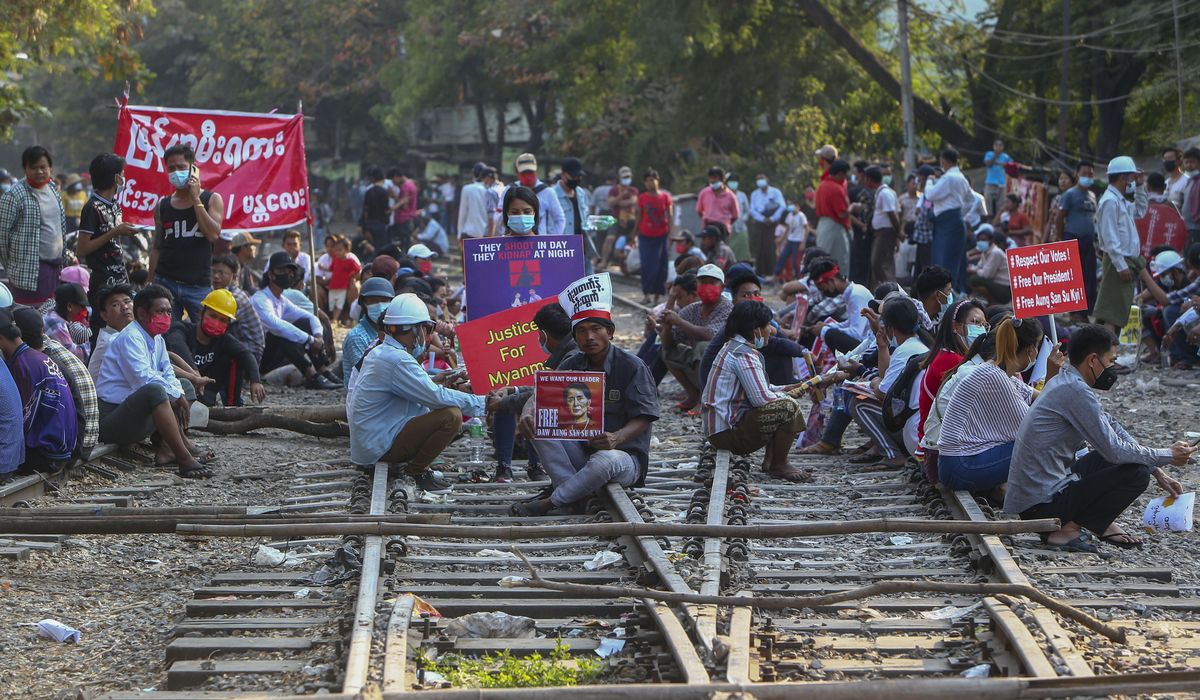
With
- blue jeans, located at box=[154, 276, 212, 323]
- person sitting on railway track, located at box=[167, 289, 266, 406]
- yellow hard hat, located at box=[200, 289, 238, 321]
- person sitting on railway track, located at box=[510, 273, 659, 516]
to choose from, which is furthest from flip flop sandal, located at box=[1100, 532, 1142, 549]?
blue jeans, located at box=[154, 276, 212, 323]

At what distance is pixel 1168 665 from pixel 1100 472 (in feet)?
6.63

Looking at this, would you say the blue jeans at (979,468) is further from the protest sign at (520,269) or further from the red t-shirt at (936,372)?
the protest sign at (520,269)

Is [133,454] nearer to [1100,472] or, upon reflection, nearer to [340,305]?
[1100,472]

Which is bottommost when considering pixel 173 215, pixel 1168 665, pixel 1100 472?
pixel 1168 665

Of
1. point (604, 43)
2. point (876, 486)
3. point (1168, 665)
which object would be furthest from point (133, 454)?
point (604, 43)

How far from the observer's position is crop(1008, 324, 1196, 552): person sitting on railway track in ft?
25.4

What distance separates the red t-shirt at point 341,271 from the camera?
1855cm

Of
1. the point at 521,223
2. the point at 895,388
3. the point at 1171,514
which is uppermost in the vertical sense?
the point at 521,223

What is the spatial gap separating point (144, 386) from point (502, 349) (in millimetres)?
2618

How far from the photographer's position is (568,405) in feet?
27.6

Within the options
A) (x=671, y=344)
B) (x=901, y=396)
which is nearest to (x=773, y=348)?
(x=671, y=344)

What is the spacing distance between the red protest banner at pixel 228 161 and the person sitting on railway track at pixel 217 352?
2030mm

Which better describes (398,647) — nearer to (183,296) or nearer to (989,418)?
(989,418)

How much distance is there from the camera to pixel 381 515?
838 centimetres
